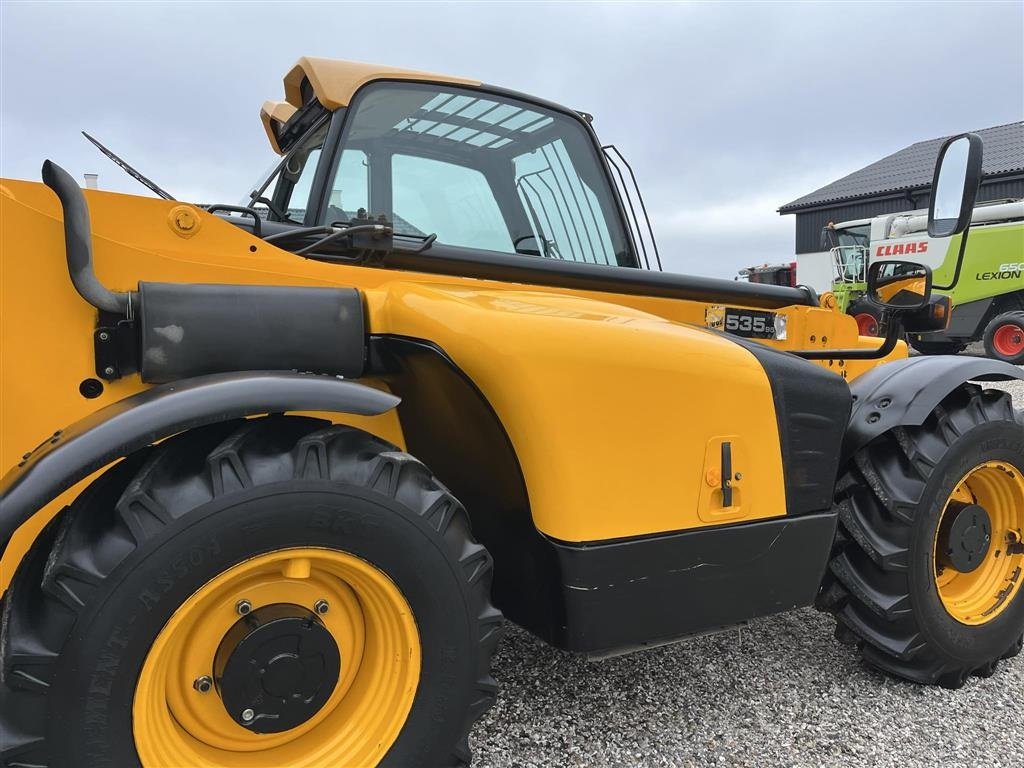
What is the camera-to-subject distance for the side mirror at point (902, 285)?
2659mm

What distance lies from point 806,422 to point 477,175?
1372mm

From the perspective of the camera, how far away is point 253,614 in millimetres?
1634

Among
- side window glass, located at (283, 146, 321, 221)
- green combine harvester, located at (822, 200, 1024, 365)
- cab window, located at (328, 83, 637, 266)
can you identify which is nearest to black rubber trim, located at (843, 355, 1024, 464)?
cab window, located at (328, 83, 637, 266)

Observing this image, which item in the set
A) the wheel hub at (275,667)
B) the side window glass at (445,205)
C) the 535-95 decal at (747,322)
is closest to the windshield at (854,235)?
the 535-95 decal at (747,322)

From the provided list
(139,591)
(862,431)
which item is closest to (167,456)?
(139,591)

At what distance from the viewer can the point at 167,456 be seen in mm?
1569

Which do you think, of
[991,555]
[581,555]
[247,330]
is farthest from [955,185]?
[247,330]

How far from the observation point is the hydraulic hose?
1.52 metres

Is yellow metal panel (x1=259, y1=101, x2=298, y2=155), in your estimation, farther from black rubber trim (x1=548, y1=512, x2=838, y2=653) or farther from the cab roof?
black rubber trim (x1=548, y1=512, x2=838, y2=653)

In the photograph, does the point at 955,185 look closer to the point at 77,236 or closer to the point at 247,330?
the point at 247,330

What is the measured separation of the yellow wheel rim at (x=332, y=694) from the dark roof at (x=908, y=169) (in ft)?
74.8

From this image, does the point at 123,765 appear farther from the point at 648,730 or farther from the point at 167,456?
the point at 648,730

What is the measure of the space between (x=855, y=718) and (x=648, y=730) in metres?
0.69

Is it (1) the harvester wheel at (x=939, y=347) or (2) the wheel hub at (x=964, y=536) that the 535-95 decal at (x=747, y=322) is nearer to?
(2) the wheel hub at (x=964, y=536)
